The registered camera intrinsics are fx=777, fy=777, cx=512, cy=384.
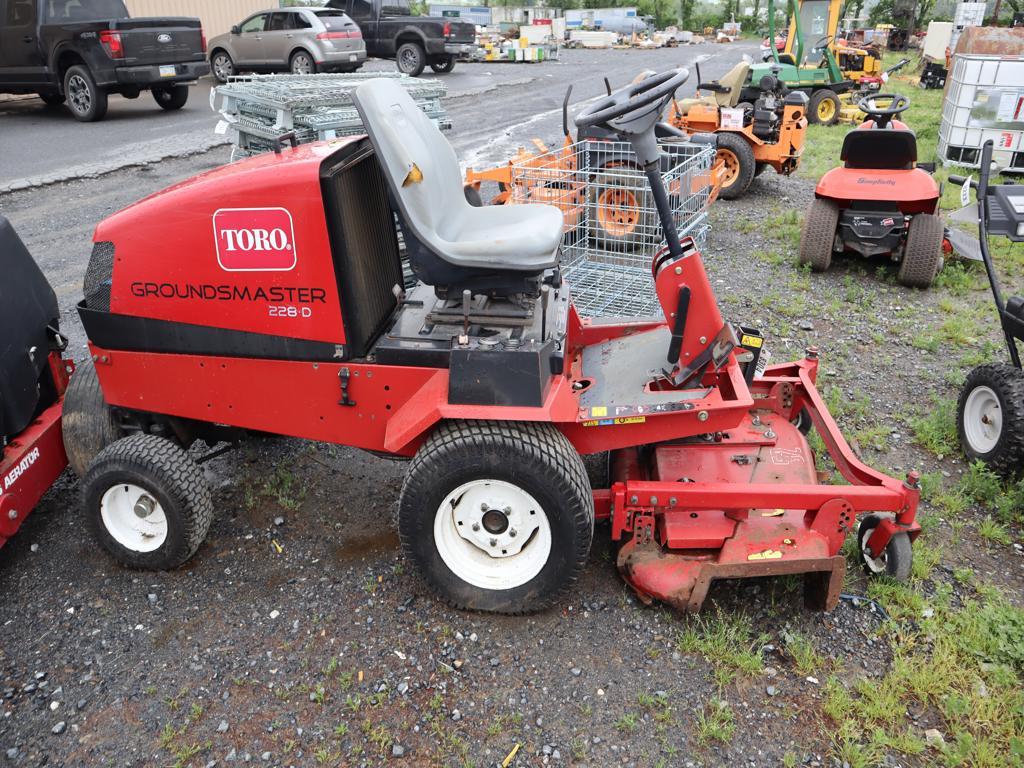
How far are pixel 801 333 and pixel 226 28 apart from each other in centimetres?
1997

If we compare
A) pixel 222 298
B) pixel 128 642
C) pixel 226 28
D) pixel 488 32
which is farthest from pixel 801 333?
pixel 488 32

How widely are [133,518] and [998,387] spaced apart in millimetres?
3946

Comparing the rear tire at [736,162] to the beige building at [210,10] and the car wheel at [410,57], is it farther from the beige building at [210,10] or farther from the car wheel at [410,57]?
the beige building at [210,10]

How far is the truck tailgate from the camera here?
1143 cm

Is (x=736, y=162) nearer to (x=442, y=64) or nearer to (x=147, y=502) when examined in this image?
(x=147, y=502)

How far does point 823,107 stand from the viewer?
14250 mm

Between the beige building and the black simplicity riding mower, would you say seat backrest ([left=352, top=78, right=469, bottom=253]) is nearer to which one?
the black simplicity riding mower

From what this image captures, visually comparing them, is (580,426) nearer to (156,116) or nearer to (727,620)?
(727,620)

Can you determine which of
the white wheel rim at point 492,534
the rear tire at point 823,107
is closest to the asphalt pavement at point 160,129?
the rear tire at point 823,107

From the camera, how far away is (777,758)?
2.44m

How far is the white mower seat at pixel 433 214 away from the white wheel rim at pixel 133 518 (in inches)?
59.6

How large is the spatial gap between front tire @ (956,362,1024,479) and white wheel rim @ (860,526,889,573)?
1.02 meters

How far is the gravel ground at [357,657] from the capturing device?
2.50 metres

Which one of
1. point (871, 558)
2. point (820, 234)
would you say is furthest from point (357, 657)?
point (820, 234)
